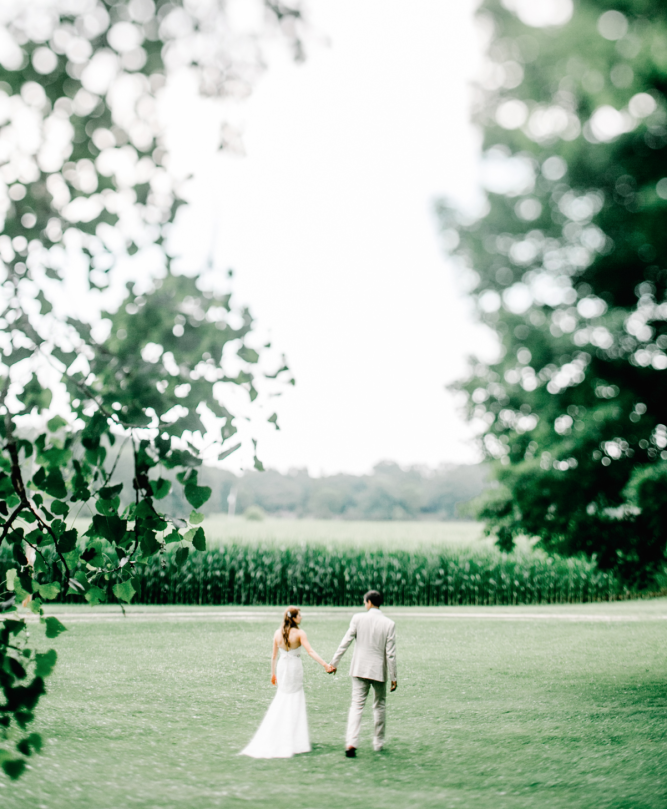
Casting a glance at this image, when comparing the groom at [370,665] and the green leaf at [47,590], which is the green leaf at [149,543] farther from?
the groom at [370,665]

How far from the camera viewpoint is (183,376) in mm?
3080

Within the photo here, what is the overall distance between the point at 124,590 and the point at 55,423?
115 cm

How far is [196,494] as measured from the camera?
10.6 feet

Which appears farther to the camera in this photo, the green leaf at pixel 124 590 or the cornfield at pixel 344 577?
the cornfield at pixel 344 577

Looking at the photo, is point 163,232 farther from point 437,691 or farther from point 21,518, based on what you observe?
point 437,691

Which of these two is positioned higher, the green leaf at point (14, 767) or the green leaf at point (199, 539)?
the green leaf at point (199, 539)

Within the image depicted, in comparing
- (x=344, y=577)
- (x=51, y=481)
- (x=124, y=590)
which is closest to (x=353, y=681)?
(x=124, y=590)

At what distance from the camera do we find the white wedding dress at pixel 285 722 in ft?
24.9

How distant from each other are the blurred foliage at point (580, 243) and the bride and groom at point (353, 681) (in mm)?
2492

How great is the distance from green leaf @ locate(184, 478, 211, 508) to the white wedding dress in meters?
5.05

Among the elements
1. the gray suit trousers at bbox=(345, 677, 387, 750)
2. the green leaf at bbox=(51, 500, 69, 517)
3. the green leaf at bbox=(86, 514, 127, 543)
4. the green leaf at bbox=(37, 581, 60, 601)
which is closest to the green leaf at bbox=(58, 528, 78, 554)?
the green leaf at bbox=(51, 500, 69, 517)

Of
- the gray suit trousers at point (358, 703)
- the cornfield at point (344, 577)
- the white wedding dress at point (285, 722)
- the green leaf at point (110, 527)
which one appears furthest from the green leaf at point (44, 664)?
the cornfield at point (344, 577)

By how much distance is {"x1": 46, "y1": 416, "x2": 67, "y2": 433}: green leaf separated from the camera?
3094 millimetres

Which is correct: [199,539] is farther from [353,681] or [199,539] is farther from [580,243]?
[353,681]
